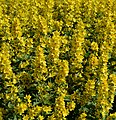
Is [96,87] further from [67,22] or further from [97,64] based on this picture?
[67,22]

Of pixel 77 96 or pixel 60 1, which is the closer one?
pixel 77 96

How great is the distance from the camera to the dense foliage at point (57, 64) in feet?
15.8

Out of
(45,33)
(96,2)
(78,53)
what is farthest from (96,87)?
(96,2)

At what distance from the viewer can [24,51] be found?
5.62 metres

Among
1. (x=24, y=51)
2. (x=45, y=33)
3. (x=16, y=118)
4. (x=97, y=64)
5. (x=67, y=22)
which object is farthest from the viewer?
(x=67, y=22)

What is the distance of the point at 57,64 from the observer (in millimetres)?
5316

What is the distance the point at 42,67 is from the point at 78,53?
0.68m

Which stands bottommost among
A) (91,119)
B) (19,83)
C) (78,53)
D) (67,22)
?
(91,119)

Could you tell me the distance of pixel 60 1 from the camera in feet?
24.5

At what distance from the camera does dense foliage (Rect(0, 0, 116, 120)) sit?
15.8ft

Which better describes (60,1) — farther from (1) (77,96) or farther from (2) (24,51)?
(1) (77,96)

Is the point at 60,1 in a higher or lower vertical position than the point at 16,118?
higher

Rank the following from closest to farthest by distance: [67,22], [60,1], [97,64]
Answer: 1. [97,64]
2. [67,22]
3. [60,1]

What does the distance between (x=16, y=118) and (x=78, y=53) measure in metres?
1.32
